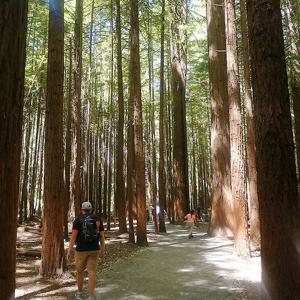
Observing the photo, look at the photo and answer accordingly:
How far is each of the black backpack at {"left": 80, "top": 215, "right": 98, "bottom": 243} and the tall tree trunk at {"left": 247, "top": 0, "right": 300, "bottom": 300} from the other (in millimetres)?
3335

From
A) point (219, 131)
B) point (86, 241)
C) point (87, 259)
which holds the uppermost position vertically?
point (219, 131)

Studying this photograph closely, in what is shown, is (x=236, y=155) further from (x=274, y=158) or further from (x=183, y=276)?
(x=274, y=158)

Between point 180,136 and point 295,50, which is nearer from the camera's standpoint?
point 295,50

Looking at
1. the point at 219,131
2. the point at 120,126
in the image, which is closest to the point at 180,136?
the point at 219,131

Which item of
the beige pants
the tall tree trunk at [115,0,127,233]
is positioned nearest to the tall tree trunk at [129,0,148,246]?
the tall tree trunk at [115,0,127,233]

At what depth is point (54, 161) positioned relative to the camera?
29.3 ft

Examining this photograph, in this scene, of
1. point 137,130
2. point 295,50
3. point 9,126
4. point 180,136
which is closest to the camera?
point 9,126

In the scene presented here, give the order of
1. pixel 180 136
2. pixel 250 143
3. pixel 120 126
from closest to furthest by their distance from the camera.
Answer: pixel 250 143 < pixel 120 126 < pixel 180 136

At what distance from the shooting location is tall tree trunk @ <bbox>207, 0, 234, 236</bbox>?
16438 millimetres

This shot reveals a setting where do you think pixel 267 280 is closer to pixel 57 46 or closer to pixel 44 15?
pixel 57 46

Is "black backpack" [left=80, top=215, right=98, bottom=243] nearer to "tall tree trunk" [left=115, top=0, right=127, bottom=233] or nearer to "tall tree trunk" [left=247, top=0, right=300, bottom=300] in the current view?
"tall tree trunk" [left=247, top=0, right=300, bottom=300]

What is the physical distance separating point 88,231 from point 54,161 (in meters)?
2.78

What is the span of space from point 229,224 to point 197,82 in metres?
18.8

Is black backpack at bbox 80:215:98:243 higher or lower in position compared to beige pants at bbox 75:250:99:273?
higher
